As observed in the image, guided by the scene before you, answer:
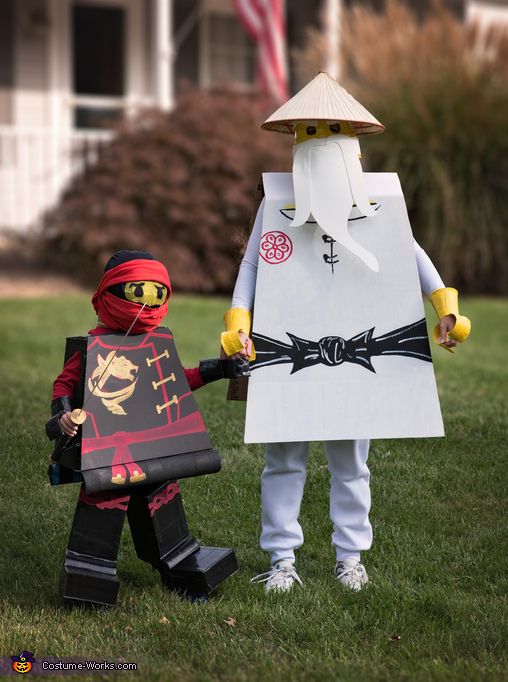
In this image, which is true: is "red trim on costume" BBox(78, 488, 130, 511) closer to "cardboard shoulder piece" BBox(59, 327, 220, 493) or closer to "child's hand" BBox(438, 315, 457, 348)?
"cardboard shoulder piece" BBox(59, 327, 220, 493)

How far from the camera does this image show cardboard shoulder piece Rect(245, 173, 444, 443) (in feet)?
11.8

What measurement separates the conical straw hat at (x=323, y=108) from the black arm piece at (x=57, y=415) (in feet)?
4.03

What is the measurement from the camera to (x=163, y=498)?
139 inches

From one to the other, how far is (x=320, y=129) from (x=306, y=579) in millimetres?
1616

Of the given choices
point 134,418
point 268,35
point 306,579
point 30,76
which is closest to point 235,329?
point 134,418

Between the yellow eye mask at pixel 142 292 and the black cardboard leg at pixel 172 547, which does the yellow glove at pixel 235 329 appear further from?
the black cardboard leg at pixel 172 547

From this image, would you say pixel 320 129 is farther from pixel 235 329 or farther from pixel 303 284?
pixel 235 329

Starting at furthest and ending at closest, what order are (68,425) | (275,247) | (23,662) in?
(275,247)
(68,425)
(23,662)

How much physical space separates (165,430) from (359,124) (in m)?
1.27

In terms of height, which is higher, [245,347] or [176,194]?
[176,194]

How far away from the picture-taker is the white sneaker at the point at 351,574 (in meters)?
3.66

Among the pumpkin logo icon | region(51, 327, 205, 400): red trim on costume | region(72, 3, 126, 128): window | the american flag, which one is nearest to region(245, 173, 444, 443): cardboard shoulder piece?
region(51, 327, 205, 400): red trim on costume

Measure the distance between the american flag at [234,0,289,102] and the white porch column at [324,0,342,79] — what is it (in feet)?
1.89

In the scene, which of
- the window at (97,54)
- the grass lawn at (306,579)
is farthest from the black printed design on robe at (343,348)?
the window at (97,54)
